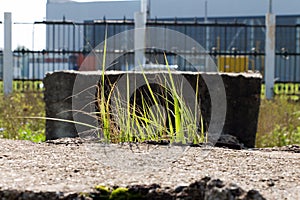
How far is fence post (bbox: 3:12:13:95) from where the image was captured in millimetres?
12328

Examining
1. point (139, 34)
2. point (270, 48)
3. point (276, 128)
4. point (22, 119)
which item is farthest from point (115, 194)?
point (270, 48)

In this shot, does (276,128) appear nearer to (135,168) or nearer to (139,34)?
(135,168)

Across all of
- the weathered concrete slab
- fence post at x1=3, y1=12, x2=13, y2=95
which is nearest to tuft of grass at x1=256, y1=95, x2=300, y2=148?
the weathered concrete slab

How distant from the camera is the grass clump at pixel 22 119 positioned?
662 cm

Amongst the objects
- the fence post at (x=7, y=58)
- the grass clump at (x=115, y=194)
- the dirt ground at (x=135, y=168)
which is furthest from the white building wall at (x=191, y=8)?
the grass clump at (x=115, y=194)

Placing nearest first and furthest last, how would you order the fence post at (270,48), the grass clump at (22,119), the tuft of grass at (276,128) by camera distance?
the grass clump at (22,119) → the tuft of grass at (276,128) → the fence post at (270,48)

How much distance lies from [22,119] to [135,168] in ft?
17.7

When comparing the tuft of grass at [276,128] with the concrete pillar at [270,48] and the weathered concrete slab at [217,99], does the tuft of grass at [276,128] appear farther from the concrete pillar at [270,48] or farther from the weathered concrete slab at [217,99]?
the concrete pillar at [270,48]

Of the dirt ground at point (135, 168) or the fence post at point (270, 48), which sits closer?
the dirt ground at point (135, 168)

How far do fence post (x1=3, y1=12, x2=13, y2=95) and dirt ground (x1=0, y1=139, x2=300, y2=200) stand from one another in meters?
9.03

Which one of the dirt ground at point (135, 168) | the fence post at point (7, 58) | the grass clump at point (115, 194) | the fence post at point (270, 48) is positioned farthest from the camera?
the fence post at point (270, 48)

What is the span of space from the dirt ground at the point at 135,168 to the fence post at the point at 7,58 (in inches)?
355

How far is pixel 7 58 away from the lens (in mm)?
12625

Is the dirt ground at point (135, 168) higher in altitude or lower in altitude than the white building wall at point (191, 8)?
lower
